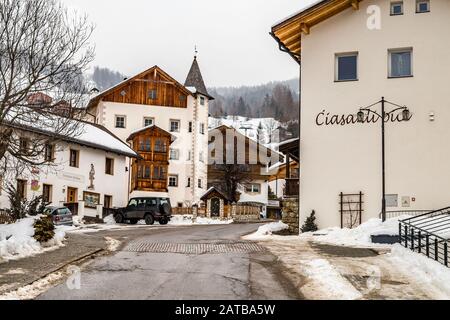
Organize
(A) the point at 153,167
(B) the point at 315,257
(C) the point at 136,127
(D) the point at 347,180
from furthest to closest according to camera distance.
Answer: (C) the point at 136,127
(A) the point at 153,167
(D) the point at 347,180
(B) the point at 315,257

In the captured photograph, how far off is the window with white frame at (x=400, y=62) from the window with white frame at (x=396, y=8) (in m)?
1.53

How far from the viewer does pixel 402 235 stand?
18.8 meters

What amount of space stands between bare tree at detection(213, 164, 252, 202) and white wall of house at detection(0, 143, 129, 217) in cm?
2045

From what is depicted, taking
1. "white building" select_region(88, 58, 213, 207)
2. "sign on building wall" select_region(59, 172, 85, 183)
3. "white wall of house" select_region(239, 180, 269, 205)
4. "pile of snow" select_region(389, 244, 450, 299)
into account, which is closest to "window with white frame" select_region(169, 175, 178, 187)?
"white building" select_region(88, 58, 213, 207)

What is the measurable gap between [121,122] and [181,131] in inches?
241

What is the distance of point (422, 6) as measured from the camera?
25.7m

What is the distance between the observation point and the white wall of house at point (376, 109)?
2455 cm

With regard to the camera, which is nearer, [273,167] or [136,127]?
[136,127]

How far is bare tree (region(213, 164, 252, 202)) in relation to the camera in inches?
2638

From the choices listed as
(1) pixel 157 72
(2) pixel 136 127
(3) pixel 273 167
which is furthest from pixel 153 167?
(3) pixel 273 167

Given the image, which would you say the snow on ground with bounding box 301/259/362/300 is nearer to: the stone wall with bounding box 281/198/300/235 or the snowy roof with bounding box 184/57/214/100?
the stone wall with bounding box 281/198/300/235

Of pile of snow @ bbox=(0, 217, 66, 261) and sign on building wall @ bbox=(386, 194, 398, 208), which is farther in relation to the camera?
sign on building wall @ bbox=(386, 194, 398, 208)
